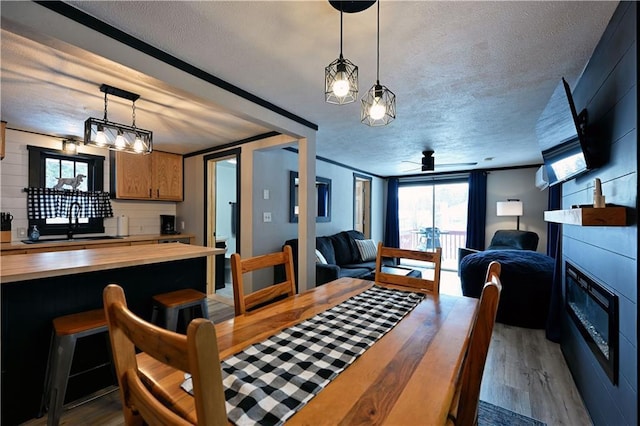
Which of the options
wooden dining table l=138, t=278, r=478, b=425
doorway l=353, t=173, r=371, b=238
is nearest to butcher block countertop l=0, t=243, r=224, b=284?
wooden dining table l=138, t=278, r=478, b=425

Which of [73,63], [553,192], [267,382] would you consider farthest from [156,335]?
[553,192]

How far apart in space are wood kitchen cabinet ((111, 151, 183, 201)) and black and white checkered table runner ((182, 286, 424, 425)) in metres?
3.86

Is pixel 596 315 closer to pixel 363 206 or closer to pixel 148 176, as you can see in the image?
pixel 148 176

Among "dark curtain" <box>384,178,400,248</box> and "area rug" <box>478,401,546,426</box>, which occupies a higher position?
"dark curtain" <box>384,178,400,248</box>

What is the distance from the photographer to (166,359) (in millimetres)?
534

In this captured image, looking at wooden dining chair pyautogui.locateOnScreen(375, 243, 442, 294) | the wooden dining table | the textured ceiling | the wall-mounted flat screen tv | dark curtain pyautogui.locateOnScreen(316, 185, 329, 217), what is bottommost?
the wooden dining table

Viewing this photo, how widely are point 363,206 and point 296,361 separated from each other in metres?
6.00

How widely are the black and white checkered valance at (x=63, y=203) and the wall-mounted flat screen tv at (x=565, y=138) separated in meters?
4.99

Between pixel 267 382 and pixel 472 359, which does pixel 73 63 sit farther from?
pixel 472 359

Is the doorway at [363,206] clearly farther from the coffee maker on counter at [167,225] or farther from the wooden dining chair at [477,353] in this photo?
the wooden dining chair at [477,353]

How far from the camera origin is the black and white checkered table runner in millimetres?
735

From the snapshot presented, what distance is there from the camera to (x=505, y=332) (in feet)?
10.1

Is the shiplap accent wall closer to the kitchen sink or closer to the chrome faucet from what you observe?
the kitchen sink

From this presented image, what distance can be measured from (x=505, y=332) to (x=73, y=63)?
14.7ft
